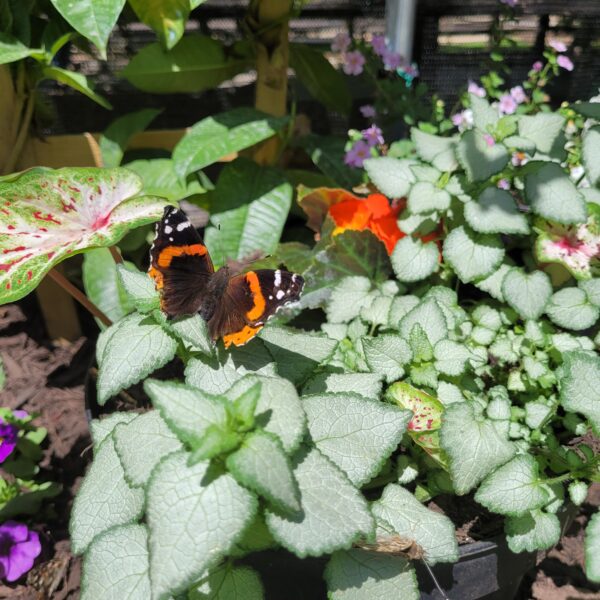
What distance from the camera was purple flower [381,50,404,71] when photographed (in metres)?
1.57

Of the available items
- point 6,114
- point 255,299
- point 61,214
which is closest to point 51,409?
point 61,214

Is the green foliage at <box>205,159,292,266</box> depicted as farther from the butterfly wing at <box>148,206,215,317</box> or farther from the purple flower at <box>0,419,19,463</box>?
the purple flower at <box>0,419,19,463</box>

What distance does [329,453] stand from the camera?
0.82m

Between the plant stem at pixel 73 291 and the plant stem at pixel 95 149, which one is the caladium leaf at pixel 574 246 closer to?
the plant stem at pixel 73 291

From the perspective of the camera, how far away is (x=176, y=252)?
3.08 feet

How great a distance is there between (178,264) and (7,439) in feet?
2.24

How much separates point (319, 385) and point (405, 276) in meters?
0.35

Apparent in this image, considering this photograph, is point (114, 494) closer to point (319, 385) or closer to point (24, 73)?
point (319, 385)

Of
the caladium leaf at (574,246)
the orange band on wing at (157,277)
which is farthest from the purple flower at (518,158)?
the orange band on wing at (157,277)

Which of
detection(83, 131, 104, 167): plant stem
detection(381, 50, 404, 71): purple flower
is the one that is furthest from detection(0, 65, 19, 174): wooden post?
detection(381, 50, 404, 71): purple flower

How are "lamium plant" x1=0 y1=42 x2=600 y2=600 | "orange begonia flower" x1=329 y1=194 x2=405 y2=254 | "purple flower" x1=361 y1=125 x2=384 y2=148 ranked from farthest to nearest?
"purple flower" x1=361 y1=125 x2=384 y2=148
"orange begonia flower" x1=329 y1=194 x2=405 y2=254
"lamium plant" x1=0 y1=42 x2=600 y2=600

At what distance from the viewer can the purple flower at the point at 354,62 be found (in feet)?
5.26

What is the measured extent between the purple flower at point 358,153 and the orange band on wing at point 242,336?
837 millimetres

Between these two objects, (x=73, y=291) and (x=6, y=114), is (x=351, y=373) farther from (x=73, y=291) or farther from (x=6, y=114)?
(x=6, y=114)
